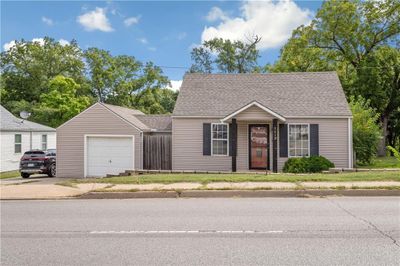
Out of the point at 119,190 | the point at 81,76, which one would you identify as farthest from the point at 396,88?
the point at 81,76

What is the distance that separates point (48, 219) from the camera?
8.23 metres

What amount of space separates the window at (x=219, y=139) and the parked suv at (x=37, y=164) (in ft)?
30.9

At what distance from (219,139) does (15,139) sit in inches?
612

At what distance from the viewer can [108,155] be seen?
2005 cm

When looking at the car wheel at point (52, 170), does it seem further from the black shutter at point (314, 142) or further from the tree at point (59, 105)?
the tree at point (59, 105)

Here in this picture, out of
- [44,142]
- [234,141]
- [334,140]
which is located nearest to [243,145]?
[234,141]

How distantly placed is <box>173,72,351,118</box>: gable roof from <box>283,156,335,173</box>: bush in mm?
2412

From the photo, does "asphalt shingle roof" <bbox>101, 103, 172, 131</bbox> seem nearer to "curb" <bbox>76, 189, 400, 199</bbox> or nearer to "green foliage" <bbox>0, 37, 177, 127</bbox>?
"curb" <bbox>76, 189, 400, 199</bbox>

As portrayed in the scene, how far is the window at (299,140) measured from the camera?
19.1 metres

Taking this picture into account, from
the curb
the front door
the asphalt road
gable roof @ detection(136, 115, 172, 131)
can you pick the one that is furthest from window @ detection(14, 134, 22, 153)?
the asphalt road

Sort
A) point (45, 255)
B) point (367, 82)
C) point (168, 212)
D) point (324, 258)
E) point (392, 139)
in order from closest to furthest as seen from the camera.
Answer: point (324, 258), point (45, 255), point (168, 212), point (367, 82), point (392, 139)

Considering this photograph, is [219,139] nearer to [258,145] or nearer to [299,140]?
[258,145]

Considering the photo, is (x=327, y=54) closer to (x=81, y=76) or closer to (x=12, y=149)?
(x=12, y=149)

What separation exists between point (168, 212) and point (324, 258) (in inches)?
171
